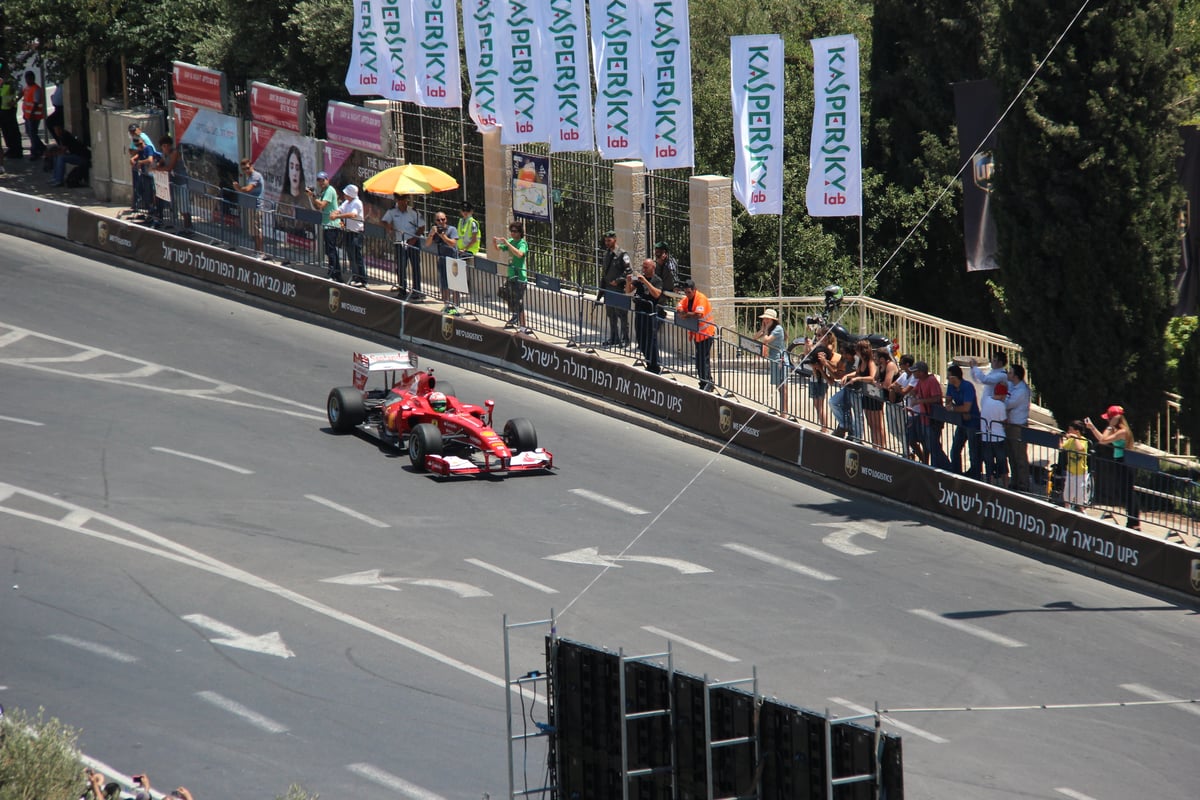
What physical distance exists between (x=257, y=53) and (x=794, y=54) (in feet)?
38.2

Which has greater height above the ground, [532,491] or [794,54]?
[794,54]

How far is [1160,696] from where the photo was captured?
54.3ft

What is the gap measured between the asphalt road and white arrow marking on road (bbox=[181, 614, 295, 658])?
0.13 ft

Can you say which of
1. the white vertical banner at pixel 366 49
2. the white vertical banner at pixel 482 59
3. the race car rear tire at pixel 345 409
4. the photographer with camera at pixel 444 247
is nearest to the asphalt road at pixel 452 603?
the race car rear tire at pixel 345 409

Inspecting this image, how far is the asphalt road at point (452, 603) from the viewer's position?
15148mm

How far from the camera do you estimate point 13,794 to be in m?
12.0

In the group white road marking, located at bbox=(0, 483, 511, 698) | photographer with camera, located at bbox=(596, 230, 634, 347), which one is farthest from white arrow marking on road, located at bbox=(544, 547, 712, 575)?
photographer with camera, located at bbox=(596, 230, 634, 347)

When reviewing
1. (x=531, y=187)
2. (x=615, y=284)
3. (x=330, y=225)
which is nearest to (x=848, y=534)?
(x=615, y=284)

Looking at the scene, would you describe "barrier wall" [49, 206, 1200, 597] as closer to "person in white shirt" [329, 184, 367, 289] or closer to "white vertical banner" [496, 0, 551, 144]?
"person in white shirt" [329, 184, 367, 289]

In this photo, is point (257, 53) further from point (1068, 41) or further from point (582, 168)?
point (1068, 41)

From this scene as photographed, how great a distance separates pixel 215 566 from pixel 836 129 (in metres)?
11.2

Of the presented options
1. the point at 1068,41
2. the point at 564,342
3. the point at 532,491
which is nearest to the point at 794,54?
the point at 564,342

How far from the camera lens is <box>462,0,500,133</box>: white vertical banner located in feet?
94.5

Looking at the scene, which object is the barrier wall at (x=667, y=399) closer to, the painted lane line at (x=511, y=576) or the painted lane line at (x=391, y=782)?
the painted lane line at (x=511, y=576)
